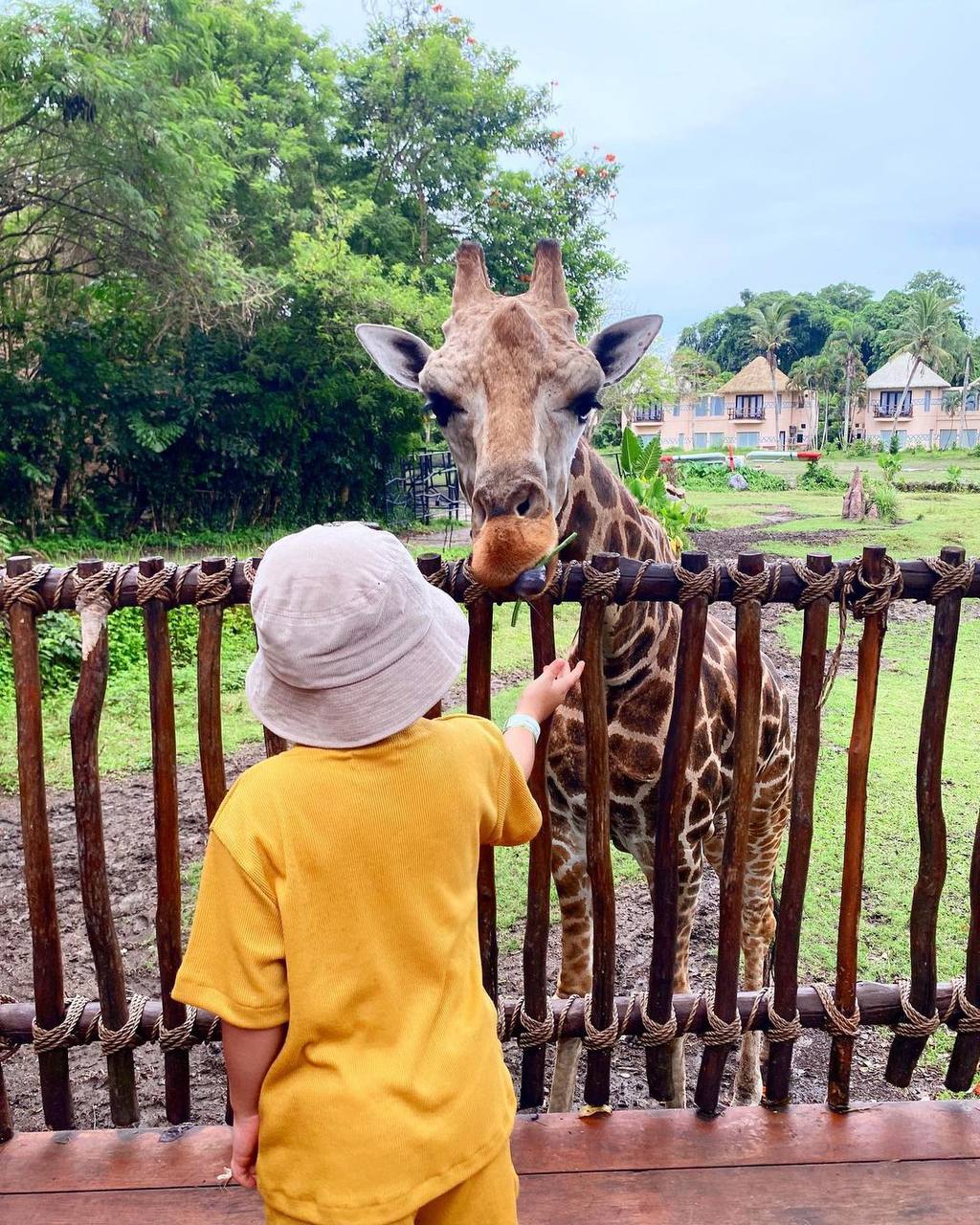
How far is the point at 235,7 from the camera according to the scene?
709 inches

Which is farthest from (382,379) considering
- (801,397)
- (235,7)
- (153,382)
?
(801,397)

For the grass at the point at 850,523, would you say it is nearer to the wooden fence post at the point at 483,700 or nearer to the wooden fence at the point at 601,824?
the wooden fence at the point at 601,824

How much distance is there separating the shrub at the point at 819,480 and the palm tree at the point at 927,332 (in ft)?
103

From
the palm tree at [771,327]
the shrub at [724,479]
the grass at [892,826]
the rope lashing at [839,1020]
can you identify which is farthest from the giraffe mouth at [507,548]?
the palm tree at [771,327]

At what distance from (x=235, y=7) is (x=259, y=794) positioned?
21474 mm

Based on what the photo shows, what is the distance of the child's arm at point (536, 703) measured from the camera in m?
1.76

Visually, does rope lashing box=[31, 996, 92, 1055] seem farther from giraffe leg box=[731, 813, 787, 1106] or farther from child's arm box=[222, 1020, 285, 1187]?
giraffe leg box=[731, 813, 787, 1106]

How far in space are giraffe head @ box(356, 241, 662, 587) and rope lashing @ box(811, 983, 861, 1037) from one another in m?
1.43

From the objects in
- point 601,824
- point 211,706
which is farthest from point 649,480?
point 211,706

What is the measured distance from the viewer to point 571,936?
3006 mm

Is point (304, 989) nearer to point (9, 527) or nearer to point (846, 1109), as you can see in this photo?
point (846, 1109)

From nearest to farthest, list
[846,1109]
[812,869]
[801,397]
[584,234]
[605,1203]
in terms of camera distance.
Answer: [605,1203], [846,1109], [812,869], [584,234], [801,397]

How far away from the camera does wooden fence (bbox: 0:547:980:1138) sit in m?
2.08

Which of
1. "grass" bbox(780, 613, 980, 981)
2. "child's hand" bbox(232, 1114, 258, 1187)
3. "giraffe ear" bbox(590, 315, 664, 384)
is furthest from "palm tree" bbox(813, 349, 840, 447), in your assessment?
"child's hand" bbox(232, 1114, 258, 1187)
